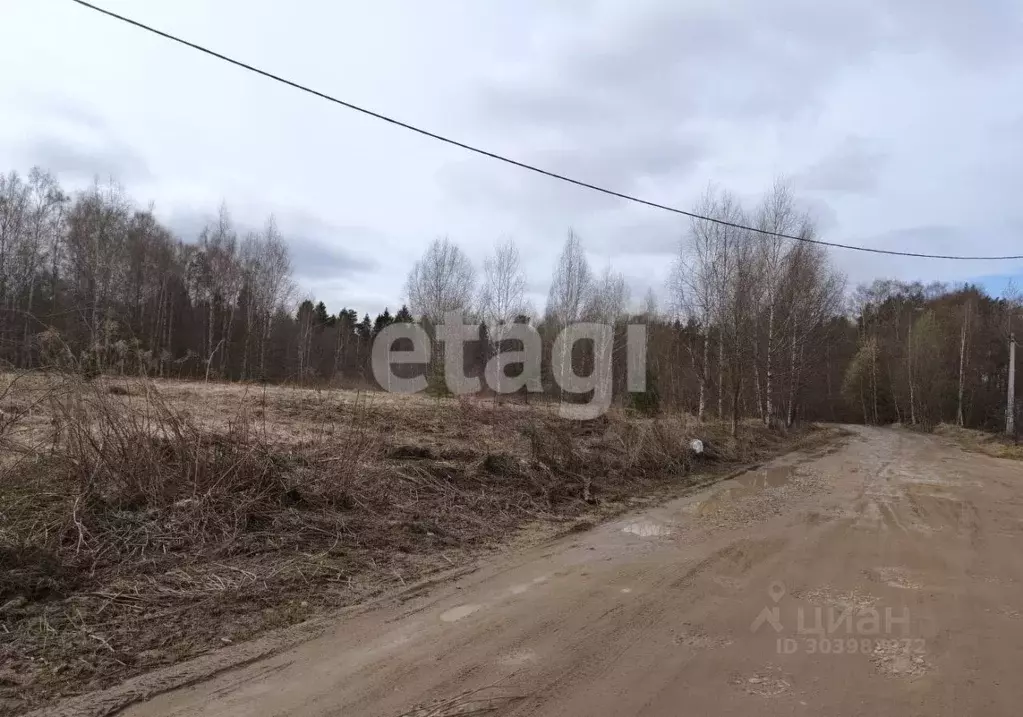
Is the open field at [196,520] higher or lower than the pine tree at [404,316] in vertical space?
lower

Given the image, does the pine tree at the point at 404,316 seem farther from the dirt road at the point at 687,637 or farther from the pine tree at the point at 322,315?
the dirt road at the point at 687,637

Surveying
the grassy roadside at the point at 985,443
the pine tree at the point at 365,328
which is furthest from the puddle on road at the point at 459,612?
the pine tree at the point at 365,328

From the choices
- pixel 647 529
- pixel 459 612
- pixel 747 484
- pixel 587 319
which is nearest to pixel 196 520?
pixel 459 612

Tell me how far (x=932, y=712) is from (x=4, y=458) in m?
7.52

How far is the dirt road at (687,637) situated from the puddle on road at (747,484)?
6.61 feet

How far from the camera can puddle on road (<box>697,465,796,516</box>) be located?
9.73 m

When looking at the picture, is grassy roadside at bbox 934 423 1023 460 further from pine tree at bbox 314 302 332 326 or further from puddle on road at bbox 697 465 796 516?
pine tree at bbox 314 302 332 326

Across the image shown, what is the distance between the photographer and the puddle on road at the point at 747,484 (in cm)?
973

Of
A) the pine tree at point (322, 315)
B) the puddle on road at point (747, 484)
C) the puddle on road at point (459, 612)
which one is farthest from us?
the pine tree at point (322, 315)

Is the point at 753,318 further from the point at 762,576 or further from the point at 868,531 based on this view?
the point at 762,576

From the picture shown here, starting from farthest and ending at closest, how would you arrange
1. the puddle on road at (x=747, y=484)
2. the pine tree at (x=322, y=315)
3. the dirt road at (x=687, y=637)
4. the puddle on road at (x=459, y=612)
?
the pine tree at (x=322, y=315), the puddle on road at (x=747, y=484), the puddle on road at (x=459, y=612), the dirt road at (x=687, y=637)

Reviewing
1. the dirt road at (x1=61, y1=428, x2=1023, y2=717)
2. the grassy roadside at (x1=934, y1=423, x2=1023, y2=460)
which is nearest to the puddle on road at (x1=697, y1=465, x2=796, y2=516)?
the dirt road at (x1=61, y1=428, x2=1023, y2=717)

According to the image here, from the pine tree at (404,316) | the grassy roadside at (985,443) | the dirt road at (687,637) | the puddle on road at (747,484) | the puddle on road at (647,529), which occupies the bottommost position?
the grassy roadside at (985,443)

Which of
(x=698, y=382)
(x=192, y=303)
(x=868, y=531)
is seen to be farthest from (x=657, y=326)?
(x=192, y=303)
